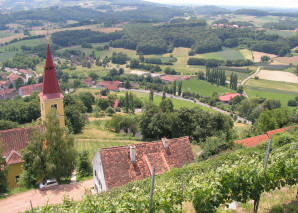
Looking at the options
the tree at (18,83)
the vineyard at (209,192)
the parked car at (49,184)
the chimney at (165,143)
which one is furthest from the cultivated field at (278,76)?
the vineyard at (209,192)

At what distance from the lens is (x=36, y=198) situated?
92.7ft

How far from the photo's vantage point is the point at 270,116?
4319cm

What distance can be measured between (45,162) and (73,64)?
6511 inches

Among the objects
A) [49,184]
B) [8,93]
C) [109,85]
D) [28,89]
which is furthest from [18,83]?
[49,184]

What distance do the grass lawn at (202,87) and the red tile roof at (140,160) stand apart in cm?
10360

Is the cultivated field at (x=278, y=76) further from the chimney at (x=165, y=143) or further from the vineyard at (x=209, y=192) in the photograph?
the vineyard at (x=209, y=192)

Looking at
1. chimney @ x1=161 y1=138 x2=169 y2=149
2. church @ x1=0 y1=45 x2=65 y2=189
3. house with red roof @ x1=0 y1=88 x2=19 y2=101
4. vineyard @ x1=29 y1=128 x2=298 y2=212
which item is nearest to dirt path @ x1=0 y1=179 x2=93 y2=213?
church @ x1=0 y1=45 x2=65 y2=189

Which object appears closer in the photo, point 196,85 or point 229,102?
point 229,102

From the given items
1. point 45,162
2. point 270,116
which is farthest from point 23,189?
point 270,116

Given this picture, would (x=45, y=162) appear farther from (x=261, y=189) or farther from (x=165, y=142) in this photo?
(x=261, y=189)

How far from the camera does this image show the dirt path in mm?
26531

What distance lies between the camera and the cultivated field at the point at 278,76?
143500 millimetres

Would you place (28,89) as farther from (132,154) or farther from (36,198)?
(132,154)

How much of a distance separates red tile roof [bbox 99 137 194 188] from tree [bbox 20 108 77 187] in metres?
5.88
